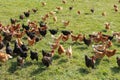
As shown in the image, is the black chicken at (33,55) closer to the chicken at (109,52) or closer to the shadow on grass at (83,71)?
the shadow on grass at (83,71)

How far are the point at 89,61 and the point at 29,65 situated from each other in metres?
1.92

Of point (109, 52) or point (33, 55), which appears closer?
point (33, 55)

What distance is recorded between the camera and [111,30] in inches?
543

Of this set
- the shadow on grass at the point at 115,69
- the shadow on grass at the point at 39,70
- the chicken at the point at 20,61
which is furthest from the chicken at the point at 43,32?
the shadow on grass at the point at 115,69

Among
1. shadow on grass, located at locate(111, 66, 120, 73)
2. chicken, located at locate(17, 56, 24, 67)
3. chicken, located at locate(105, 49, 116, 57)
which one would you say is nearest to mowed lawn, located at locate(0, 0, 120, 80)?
shadow on grass, located at locate(111, 66, 120, 73)

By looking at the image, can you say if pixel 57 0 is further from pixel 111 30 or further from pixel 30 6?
pixel 111 30

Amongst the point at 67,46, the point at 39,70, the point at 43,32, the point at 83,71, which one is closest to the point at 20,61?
the point at 39,70

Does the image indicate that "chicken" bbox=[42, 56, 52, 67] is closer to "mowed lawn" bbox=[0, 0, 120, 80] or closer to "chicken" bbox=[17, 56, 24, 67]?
"mowed lawn" bbox=[0, 0, 120, 80]

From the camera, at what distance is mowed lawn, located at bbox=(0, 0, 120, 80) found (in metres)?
9.21

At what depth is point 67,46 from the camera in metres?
11.4

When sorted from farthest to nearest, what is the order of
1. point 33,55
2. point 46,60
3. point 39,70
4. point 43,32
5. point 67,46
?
point 43,32, point 67,46, point 33,55, point 39,70, point 46,60

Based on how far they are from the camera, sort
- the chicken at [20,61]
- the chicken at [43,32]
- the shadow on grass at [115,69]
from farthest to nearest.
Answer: the chicken at [43,32] → the shadow on grass at [115,69] → the chicken at [20,61]

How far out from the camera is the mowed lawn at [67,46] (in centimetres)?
921

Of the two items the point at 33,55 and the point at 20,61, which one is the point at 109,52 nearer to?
the point at 33,55
